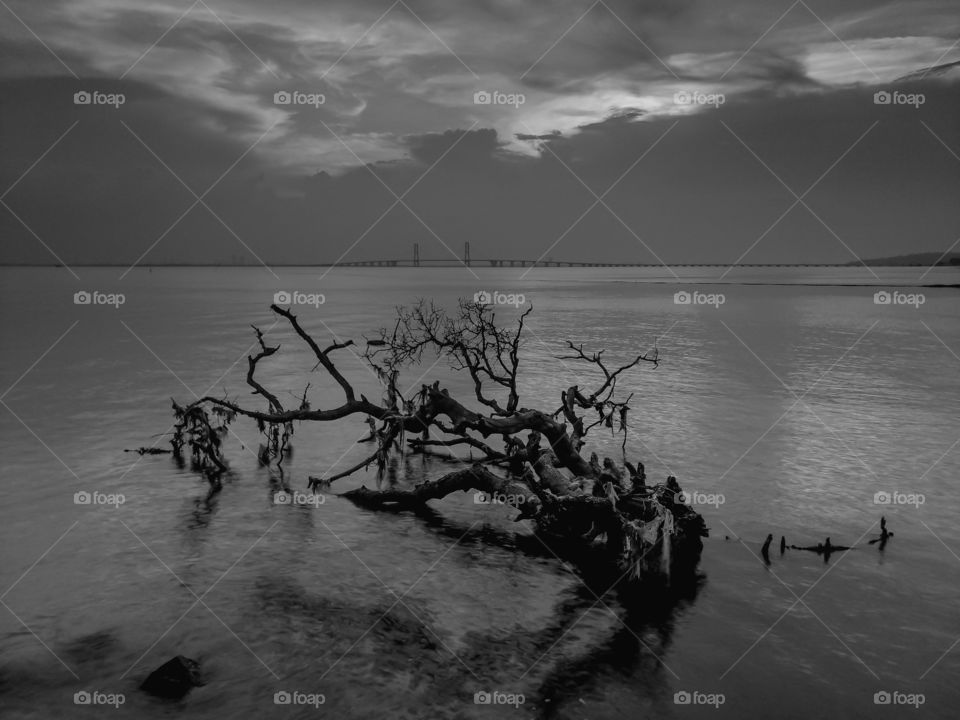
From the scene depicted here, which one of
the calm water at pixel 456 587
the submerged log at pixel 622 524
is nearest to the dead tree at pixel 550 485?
the submerged log at pixel 622 524

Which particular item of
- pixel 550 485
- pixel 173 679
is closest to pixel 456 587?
pixel 550 485

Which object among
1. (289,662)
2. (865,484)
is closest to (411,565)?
(289,662)

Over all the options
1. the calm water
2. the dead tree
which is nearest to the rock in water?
the calm water

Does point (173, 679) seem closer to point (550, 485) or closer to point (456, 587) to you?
point (456, 587)

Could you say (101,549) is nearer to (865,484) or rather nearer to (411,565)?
(411,565)

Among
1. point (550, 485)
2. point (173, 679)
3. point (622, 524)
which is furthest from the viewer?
point (550, 485)

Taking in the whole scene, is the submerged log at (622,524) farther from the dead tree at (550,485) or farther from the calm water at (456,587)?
the calm water at (456,587)

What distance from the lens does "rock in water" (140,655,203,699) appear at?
14.3m

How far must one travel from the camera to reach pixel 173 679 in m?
14.4

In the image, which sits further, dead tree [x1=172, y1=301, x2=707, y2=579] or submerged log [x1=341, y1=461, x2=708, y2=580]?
dead tree [x1=172, y1=301, x2=707, y2=579]

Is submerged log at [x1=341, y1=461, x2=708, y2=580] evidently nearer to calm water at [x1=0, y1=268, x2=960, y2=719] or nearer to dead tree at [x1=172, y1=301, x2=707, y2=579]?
dead tree at [x1=172, y1=301, x2=707, y2=579]

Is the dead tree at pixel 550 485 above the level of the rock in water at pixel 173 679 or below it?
above

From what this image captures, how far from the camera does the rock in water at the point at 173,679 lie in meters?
14.3

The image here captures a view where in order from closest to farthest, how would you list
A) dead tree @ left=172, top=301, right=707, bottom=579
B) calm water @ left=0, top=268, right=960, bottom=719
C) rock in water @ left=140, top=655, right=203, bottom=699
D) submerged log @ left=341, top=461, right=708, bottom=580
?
1. rock in water @ left=140, top=655, right=203, bottom=699
2. calm water @ left=0, top=268, right=960, bottom=719
3. submerged log @ left=341, top=461, right=708, bottom=580
4. dead tree @ left=172, top=301, right=707, bottom=579
